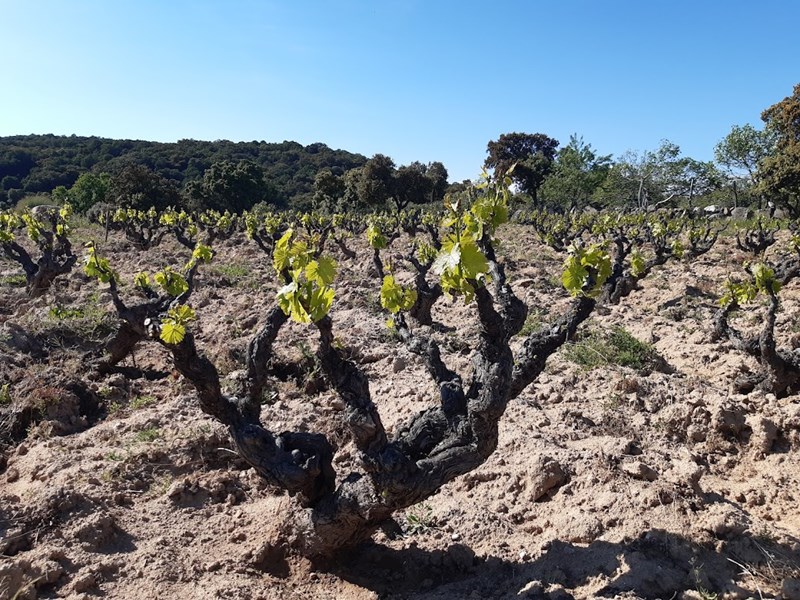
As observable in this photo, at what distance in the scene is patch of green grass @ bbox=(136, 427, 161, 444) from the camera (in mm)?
4898

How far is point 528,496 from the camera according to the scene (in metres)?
3.99

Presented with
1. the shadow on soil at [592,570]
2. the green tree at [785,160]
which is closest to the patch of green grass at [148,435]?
the shadow on soil at [592,570]

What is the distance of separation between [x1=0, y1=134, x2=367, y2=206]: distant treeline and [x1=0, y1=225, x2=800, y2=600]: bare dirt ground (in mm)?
44288

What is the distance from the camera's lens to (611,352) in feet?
22.1

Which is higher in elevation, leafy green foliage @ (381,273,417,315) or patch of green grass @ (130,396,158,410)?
leafy green foliage @ (381,273,417,315)

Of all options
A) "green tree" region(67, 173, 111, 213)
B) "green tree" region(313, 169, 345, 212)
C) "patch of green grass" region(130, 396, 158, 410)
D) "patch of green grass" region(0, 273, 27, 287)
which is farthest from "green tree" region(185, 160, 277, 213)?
"patch of green grass" region(130, 396, 158, 410)

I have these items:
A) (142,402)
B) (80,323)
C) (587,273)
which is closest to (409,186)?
(80,323)

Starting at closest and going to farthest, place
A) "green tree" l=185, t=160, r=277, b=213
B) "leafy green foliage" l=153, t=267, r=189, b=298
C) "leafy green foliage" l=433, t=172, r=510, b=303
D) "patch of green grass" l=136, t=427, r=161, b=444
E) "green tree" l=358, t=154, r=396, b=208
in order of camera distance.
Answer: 1. "leafy green foliage" l=433, t=172, r=510, b=303
2. "patch of green grass" l=136, t=427, r=161, b=444
3. "leafy green foliage" l=153, t=267, r=189, b=298
4. "green tree" l=358, t=154, r=396, b=208
5. "green tree" l=185, t=160, r=277, b=213

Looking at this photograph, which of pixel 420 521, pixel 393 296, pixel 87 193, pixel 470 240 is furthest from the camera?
pixel 87 193

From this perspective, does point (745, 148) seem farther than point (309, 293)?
Yes

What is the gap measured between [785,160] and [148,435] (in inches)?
909

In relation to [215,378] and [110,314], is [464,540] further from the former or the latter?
[110,314]

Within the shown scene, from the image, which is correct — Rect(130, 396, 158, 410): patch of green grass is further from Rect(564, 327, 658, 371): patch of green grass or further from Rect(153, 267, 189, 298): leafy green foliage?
Rect(564, 327, 658, 371): patch of green grass

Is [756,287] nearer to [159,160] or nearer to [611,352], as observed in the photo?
[611,352]
